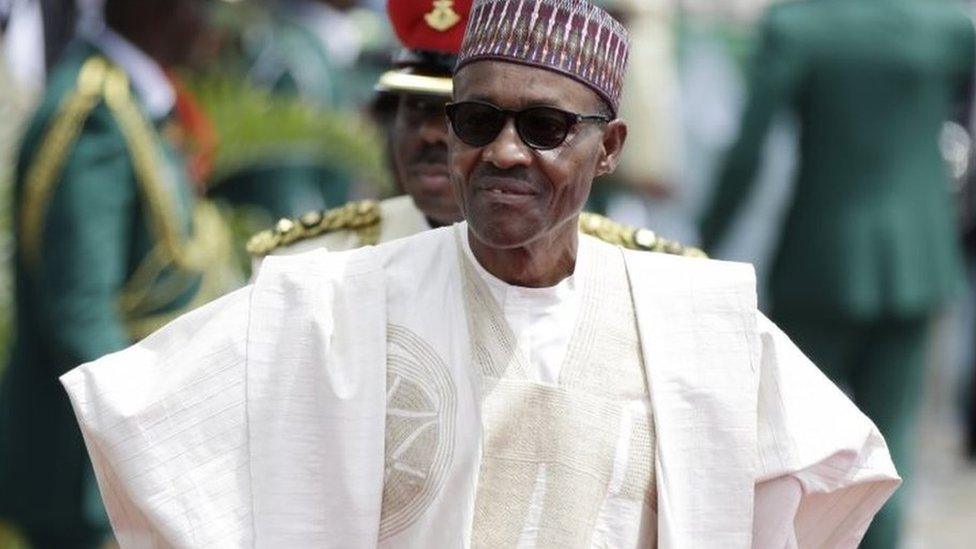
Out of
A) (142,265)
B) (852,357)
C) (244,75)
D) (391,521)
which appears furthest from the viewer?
(244,75)

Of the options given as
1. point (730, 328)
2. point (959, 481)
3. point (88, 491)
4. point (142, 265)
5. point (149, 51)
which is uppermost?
point (730, 328)

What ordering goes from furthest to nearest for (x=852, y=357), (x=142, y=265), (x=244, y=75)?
1. (x=244, y=75)
2. (x=852, y=357)
3. (x=142, y=265)

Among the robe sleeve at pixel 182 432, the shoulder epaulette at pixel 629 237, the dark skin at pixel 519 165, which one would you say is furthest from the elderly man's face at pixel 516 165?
the shoulder epaulette at pixel 629 237

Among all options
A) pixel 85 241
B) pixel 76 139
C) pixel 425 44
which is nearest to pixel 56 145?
pixel 76 139

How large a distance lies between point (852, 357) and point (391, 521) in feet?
15.7

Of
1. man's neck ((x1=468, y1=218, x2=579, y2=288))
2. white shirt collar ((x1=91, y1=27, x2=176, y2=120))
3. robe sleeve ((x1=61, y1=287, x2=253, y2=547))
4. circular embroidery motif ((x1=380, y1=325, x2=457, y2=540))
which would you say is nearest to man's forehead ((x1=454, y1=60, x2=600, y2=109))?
man's neck ((x1=468, y1=218, x2=579, y2=288))

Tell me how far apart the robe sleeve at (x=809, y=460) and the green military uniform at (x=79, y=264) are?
9.46ft

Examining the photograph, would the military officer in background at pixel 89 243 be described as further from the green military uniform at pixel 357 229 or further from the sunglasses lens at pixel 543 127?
the sunglasses lens at pixel 543 127

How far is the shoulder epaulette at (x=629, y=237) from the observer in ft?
18.0

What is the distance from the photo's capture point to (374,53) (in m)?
10.4

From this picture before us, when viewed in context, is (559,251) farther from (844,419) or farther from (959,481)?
(959,481)

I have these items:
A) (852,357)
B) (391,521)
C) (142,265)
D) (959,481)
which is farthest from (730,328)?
(959,481)

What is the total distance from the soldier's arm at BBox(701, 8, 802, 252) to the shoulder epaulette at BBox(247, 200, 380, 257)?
2.96 metres

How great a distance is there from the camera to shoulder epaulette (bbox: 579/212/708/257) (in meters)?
5.48
